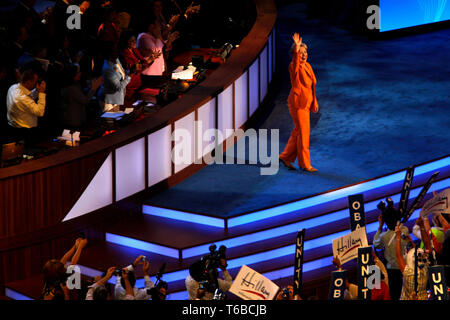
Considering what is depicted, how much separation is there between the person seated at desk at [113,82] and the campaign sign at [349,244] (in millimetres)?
4312

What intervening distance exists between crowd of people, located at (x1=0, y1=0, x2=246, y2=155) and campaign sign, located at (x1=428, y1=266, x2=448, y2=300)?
16.4ft

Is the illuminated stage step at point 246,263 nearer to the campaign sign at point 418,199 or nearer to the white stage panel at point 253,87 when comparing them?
the campaign sign at point 418,199

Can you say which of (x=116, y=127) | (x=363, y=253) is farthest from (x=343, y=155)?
(x=363, y=253)

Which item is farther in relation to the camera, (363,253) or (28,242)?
(28,242)

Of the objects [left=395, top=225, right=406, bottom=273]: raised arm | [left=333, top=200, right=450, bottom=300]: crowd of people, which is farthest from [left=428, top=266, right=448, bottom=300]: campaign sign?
[left=395, top=225, right=406, bottom=273]: raised arm

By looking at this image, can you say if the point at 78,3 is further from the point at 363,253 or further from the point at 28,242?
the point at 363,253

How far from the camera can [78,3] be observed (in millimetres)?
14969

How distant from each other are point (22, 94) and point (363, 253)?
460 cm

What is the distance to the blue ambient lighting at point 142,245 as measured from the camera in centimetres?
1078

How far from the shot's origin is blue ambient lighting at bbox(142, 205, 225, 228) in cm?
1113

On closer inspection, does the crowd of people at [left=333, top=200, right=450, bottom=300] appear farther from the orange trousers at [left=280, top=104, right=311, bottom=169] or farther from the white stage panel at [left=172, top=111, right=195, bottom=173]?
the white stage panel at [left=172, top=111, right=195, bottom=173]

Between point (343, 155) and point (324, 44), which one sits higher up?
point (324, 44)

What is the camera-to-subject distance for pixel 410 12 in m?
16.8

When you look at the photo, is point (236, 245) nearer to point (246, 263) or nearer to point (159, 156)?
point (246, 263)
